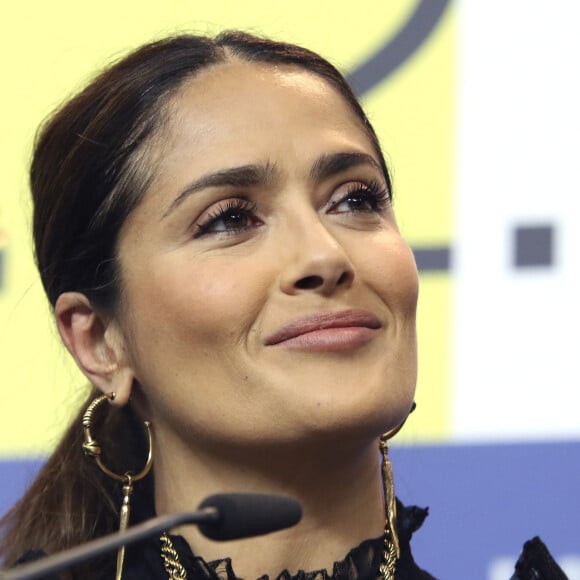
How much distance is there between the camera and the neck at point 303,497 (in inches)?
65.3

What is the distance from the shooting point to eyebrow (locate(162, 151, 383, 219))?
1.66m

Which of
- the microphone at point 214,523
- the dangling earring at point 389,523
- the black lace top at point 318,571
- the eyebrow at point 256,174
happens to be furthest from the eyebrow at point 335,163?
the microphone at point 214,523

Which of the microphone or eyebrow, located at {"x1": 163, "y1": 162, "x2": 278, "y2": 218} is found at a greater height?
eyebrow, located at {"x1": 163, "y1": 162, "x2": 278, "y2": 218}

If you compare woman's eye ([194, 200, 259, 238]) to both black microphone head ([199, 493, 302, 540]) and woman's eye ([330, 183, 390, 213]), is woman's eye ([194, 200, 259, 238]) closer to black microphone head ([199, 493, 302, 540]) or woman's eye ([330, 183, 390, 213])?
woman's eye ([330, 183, 390, 213])

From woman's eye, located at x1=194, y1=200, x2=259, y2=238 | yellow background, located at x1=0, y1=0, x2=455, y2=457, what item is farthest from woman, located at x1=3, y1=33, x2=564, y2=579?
yellow background, located at x1=0, y1=0, x2=455, y2=457

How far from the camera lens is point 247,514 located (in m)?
1.15

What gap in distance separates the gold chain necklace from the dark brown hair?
15cm

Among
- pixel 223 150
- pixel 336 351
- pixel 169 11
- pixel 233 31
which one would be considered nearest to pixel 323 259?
pixel 336 351

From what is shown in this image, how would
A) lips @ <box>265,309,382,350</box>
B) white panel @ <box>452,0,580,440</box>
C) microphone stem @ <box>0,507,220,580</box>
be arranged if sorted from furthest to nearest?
1. white panel @ <box>452,0,580,440</box>
2. lips @ <box>265,309,382,350</box>
3. microphone stem @ <box>0,507,220,580</box>

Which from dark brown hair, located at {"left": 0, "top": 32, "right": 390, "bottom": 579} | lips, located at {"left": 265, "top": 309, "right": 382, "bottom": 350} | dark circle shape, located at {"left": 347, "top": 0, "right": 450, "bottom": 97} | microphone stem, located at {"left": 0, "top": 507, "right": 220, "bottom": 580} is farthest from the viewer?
dark circle shape, located at {"left": 347, "top": 0, "right": 450, "bottom": 97}

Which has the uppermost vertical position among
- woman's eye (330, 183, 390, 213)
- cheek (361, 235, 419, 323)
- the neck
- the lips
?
woman's eye (330, 183, 390, 213)

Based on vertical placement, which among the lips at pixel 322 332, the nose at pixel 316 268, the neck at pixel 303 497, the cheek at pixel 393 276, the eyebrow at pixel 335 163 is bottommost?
the neck at pixel 303 497

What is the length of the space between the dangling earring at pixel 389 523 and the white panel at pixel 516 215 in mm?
421

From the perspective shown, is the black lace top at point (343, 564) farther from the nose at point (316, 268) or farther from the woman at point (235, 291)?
the nose at point (316, 268)
